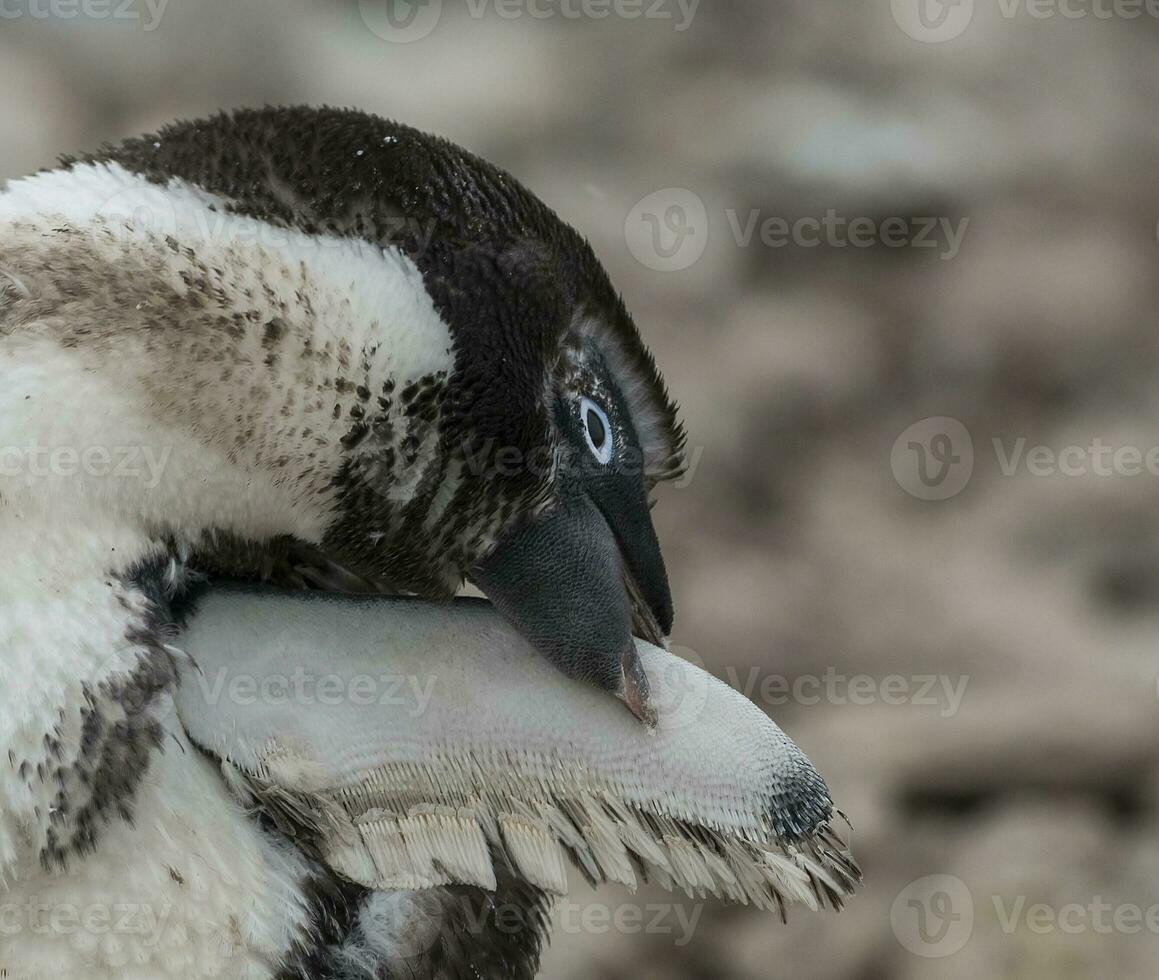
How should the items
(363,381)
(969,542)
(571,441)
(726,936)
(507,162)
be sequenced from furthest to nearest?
(507,162), (969,542), (726,936), (571,441), (363,381)

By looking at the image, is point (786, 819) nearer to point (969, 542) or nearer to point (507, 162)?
point (969, 542)

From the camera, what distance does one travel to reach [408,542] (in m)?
1.14

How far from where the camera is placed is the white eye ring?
119 centimetres

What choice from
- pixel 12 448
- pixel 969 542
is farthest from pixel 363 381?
pixel 969 542

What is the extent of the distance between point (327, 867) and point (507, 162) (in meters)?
1.89
